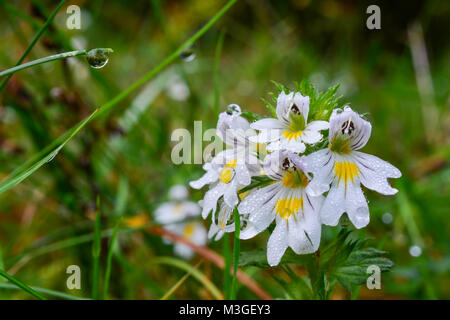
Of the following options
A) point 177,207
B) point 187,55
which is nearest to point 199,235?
point 177,207

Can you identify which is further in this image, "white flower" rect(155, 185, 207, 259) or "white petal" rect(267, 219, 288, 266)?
"white flower" rect(155, 185, 207, 259)

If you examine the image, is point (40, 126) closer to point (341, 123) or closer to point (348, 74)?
point (341, 123)

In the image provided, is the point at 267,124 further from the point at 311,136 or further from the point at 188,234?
the point at 188,234

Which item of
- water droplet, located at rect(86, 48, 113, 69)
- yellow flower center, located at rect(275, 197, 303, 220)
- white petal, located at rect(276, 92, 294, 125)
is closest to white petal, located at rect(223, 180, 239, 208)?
yellow flower center, located at rect(275, 197, 303, 220)

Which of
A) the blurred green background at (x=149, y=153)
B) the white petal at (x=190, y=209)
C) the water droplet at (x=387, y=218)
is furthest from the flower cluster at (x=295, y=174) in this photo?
the water droplet at (x=387, y=218)

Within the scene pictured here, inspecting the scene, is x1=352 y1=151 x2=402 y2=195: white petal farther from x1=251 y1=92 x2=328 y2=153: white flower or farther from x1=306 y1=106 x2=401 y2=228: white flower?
x1=251 y1=92 x2=328 y2=153: white flower

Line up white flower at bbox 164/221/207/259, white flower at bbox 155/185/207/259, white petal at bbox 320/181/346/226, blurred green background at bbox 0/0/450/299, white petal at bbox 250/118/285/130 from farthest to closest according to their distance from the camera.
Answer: white flower at bbox 155/185/207/259 < white flower at bbox 164/221/207/259 < blurred green background at bbox 0/0/450/299 < white petal at bbox 250/118/285/130 < white petal at bbox 320/181/346/226

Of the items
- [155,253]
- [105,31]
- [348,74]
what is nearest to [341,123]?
[155,253]
